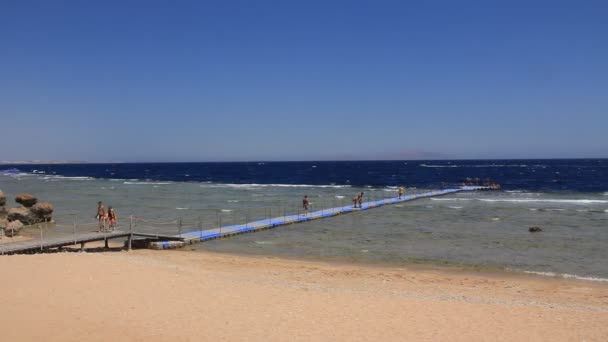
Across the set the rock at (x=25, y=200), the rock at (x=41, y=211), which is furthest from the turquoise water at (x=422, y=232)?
the rock at (x=25, y=200)

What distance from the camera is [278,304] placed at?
12.6 metres

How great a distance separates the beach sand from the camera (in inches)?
404

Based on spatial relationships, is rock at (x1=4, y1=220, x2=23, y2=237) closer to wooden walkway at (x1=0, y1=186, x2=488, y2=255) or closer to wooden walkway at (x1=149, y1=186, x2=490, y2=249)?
wooden walkway at (x1=0, y1=186, x2=488, y2=255)

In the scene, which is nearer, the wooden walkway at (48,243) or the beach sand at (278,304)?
the beach sand at (278,304)

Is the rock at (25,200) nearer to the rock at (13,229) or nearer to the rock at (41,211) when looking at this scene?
the rock at (41,211)

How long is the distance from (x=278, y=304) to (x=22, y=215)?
25.3m

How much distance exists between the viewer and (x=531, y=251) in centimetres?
2305

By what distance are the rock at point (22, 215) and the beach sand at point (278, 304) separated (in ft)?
49.8

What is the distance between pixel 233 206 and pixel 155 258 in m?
24.9

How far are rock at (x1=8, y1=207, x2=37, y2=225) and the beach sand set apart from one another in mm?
15191

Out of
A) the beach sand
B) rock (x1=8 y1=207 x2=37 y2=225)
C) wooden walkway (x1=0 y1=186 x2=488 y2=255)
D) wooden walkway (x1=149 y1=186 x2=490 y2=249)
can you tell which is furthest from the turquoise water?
the beach sand

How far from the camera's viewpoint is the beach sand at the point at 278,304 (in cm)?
1027

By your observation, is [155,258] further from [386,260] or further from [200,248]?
[386,260]

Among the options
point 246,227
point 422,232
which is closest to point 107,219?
point 246,227
